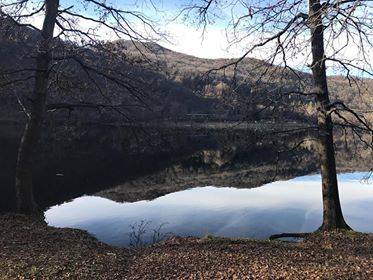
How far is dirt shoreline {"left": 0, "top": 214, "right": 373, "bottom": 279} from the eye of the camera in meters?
8.97

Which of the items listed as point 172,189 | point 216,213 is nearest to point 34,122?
point 216,213

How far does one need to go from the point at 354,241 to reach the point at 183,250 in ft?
16.9

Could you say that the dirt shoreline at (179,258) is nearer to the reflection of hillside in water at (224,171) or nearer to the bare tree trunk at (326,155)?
the bare tree trunk at (326,155)

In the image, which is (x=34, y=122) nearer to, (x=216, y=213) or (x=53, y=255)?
(x=53, y=255)

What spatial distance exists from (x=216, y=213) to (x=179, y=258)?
51.7 ft

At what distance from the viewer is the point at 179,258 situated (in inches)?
400

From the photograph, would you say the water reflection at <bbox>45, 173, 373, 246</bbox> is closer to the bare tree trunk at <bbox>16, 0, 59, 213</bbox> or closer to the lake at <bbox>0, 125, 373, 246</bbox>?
the lake at <bbox>0, 125, 373, 246</bbox>

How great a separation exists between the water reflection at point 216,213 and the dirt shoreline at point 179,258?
257 inches

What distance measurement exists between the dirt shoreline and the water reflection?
652 cm

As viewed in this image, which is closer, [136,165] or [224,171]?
[224,171]

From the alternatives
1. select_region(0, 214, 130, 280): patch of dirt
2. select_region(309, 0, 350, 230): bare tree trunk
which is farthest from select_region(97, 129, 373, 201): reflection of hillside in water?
select_region(0, 214, 130, 280): patch of dirt

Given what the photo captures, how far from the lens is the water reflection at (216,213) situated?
21.4m

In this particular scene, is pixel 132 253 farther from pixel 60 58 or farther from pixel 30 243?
pixel 60 58

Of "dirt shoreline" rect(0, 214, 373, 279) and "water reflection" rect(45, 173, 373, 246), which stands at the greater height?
"dirt shoreline" rect(0, 214, 373, 279)
